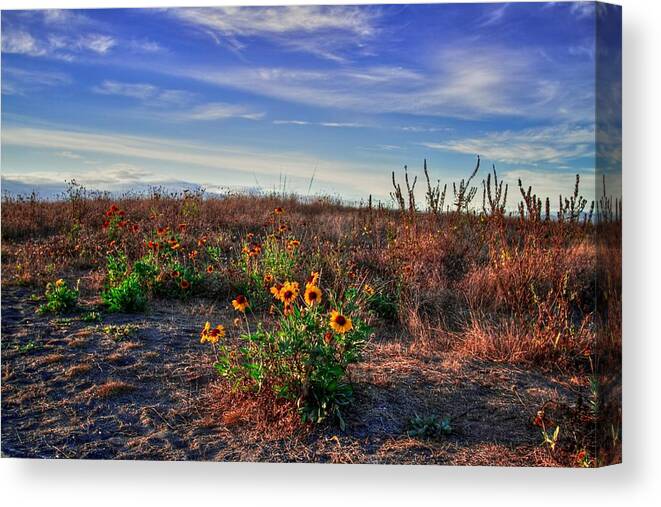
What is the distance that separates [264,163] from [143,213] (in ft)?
7.03

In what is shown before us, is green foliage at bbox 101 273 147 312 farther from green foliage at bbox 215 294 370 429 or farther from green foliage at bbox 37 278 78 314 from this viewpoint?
green foliage at bbox 215 294 370 429

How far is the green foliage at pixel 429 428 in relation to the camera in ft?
11.0

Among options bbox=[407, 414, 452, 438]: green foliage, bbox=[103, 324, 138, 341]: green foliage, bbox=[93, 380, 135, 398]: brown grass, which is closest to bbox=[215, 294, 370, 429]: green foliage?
bbox=[407, 414, 452, 438]: green foliage

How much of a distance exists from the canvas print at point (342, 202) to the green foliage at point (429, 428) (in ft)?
0.06

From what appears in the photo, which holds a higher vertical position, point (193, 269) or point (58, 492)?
point (193, 269)

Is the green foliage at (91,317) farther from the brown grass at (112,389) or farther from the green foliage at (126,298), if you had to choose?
the brown grass at (112,389)

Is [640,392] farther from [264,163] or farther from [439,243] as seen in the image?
[264,163]

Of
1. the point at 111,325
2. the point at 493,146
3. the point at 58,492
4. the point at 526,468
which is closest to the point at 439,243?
the point at 493,146

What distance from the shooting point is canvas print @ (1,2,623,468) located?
11.1 feet

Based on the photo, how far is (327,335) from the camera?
302 centimetres

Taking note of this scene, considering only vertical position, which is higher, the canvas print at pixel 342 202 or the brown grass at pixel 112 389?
the canvas print at pixel 342 202

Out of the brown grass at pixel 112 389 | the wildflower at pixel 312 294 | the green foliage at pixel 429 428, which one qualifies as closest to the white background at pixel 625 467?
the green foliage at pixel 429 428

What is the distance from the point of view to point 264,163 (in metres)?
4.20

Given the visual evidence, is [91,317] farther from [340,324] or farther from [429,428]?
[429,428]
